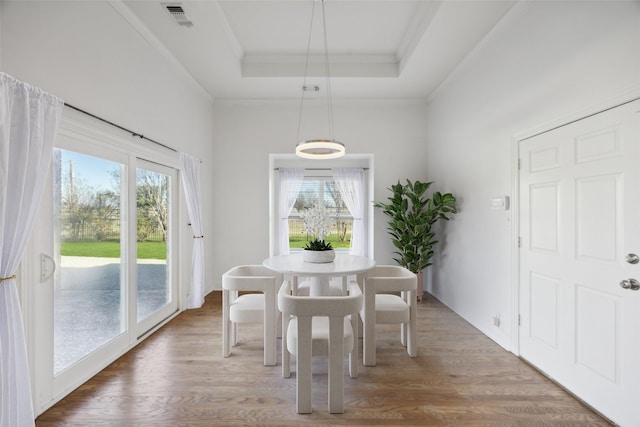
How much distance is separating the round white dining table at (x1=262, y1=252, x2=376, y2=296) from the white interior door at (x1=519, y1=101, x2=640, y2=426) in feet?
4.50

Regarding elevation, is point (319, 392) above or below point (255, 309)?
below

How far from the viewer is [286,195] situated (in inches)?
196

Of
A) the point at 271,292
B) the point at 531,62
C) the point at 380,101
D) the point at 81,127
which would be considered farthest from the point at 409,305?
the point at 380,101

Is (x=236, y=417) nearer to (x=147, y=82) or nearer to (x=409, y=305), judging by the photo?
(x=409, y=305)

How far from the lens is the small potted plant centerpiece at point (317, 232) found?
265 centimetres

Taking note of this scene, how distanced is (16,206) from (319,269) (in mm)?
1870

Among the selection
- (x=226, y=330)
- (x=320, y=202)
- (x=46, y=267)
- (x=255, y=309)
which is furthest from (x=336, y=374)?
(x=320, y=202)

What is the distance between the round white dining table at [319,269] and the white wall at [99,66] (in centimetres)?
179

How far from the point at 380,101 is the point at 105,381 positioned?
15.2ft

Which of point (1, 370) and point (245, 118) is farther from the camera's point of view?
point (245, 118)

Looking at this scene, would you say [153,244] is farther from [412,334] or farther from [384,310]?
[412,334]

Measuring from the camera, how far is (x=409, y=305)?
100 inches

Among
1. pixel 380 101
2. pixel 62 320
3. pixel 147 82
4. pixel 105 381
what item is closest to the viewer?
pixel 62 320

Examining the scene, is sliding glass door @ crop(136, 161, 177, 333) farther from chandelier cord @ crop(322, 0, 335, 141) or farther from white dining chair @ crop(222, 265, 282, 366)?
chandelier cord @ crop(322, 0, 335, 141)
